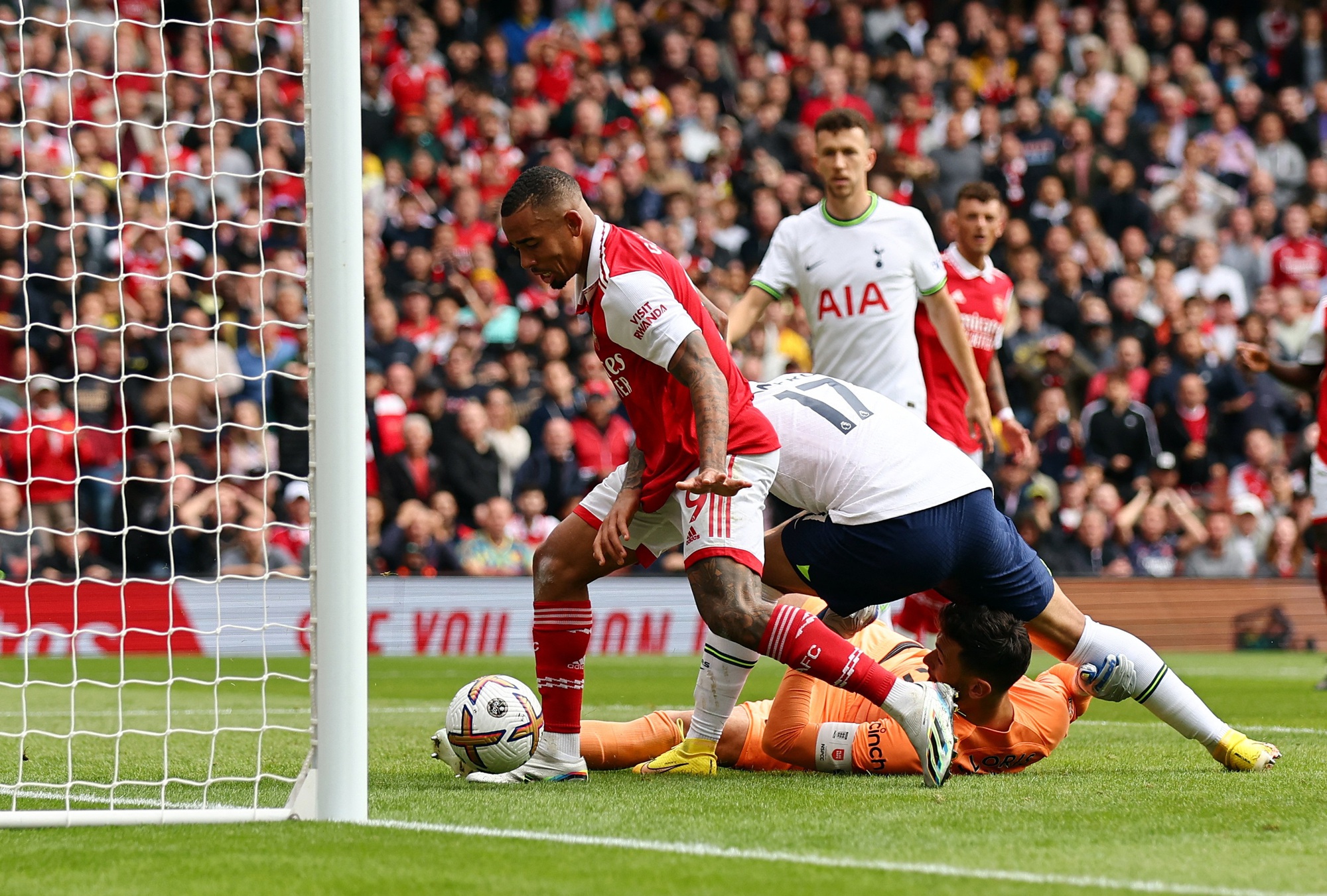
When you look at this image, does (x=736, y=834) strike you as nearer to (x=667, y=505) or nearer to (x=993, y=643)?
(x=993, y=643)

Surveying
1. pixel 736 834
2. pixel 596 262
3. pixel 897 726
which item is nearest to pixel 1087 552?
pixel 897 726

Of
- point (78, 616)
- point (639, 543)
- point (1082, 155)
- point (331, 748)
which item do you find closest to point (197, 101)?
point (78, 616)

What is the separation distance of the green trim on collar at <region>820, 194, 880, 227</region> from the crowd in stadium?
4.95 m

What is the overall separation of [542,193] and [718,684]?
190 cm

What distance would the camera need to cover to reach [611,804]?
482 cm

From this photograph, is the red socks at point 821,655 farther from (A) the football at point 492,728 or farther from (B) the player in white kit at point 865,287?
(B) the player in white kit at point 865,287

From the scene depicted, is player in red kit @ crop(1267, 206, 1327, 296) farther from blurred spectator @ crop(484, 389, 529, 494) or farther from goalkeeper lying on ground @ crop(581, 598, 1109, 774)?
goalkeeper lying on ground @ crop(581, 598, 1109, 774)

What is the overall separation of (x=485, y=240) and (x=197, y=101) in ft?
10.2

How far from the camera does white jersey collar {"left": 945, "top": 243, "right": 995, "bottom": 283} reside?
8820mm

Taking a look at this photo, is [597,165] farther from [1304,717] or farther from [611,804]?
[611,804]

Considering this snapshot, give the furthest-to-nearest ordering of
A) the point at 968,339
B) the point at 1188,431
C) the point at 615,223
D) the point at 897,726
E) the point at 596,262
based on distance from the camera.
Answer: the point at 615,223 → the point at 1188,431 → the point at 968,339 → the point at 897,726 → the point at 596,262

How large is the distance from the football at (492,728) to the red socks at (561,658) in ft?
0.31

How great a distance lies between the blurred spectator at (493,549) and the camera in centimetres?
1415

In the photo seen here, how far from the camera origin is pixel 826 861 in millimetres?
3744
